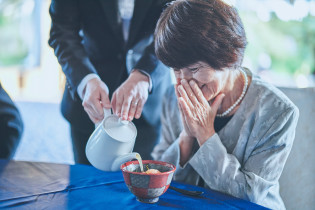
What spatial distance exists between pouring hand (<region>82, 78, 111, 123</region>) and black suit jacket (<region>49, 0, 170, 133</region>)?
13cm

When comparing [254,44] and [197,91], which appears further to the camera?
[254,44]

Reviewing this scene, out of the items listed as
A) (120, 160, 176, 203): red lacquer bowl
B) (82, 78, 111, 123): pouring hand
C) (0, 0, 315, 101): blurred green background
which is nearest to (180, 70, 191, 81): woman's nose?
(82, 78, 111, 123): pouring hand

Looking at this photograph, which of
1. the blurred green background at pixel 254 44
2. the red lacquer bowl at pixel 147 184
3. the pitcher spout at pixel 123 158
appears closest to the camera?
the red lacquer bowl at pixel 147 184

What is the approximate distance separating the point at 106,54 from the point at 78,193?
0.73m

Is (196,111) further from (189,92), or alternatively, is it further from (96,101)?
(96,101)

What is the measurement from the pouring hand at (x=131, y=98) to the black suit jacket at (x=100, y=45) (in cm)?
9

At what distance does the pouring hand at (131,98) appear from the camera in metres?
1.01

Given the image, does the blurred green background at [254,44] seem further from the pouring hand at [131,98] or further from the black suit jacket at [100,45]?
the pouring hand at [131,98]

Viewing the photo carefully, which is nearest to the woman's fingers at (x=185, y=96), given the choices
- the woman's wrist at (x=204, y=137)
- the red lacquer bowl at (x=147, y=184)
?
the woman's wrist at (x=204, y=137)

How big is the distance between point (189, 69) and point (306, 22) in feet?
15.6

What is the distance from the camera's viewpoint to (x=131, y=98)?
41.9 inches

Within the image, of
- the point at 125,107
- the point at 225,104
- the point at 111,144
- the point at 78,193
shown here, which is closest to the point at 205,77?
the point at 225,104

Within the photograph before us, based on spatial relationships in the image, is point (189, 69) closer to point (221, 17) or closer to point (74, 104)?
point (221, 17)

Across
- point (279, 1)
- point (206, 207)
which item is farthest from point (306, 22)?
point (206, 207)
